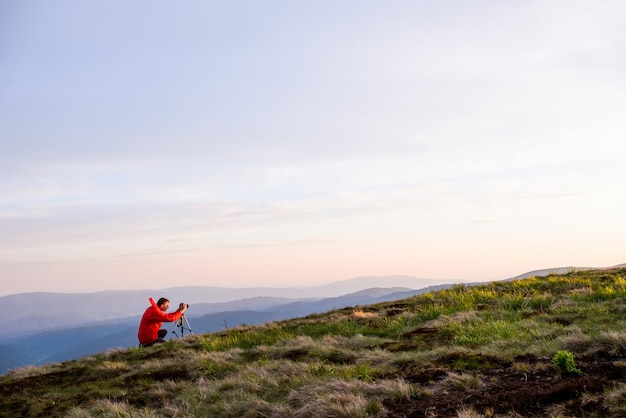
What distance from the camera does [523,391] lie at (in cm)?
643

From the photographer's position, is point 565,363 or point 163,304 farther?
point 163,304

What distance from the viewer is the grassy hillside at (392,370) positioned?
6.52 meters

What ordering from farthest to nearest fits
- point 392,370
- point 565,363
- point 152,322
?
point 152,322 < point 392,370 < point 565,363

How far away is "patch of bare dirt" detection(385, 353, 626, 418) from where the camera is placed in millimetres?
5832

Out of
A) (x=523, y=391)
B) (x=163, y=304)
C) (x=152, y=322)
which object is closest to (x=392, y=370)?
(x=523, y=391)

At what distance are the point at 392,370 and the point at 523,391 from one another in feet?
9.41

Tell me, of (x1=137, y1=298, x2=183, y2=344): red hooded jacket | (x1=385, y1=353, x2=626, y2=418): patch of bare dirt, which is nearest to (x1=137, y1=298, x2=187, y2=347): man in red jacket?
(x1=137, y1=298, x2=183, y2=344): red hooded jacket

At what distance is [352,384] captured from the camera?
7.59 meters

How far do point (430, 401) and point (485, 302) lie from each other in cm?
1061

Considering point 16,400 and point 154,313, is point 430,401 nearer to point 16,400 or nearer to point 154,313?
point 16,400

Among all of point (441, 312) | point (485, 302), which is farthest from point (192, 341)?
point (485, 302)

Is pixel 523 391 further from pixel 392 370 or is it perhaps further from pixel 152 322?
pixel 152 322

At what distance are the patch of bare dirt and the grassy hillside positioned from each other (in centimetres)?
2

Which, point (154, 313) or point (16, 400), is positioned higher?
point (154, 313)
